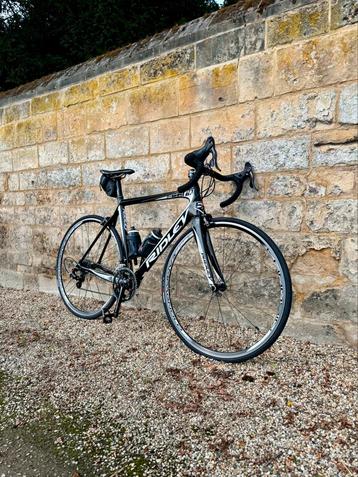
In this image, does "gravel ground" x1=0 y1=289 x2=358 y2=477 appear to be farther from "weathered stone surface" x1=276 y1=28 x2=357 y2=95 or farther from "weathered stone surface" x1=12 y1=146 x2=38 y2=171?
"weathered stone surface" x1=12 y1=146 x2=38 y2=171

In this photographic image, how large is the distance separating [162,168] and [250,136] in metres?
0.82

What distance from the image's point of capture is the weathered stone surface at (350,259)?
246cm

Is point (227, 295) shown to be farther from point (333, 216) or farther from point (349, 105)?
point (349, 105)

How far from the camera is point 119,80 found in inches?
139

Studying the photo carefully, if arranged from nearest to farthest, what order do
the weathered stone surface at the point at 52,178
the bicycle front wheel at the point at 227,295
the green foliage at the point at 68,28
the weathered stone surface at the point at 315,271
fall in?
1. the weathered stone surface at the point at 315,271
2. the bicycle front wheel at the point at 227,295
3. the weathered stone surface at the point at 52,178
4. the green foliage at the point at 68,28

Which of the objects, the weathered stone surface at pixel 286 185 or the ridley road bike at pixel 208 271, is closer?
the ridley road bike at pixel 208 271

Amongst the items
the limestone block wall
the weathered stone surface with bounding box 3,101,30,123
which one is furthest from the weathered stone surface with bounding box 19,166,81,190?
the weathered stone surface with bounding box 3,101,30,123

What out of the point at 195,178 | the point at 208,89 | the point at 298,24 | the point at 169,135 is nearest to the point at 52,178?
the point at 169,135

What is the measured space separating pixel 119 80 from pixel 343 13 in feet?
6.15

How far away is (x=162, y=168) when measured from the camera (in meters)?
3.32

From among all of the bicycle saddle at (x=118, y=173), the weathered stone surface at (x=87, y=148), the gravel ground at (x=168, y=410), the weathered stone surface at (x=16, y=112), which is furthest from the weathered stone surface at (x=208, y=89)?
the weathered stone surface at (x=16, y=112)

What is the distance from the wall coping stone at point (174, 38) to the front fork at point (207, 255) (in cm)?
136

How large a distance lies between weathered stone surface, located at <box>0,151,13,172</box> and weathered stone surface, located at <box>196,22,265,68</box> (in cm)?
272

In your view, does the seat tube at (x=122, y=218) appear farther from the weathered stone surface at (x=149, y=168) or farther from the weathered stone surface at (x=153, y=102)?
the weathered stone surface at (x=153, y=102)
